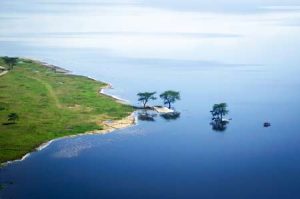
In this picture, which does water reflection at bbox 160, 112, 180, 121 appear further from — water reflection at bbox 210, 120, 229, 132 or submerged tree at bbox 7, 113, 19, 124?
submerged tree at bbox 7, 113, 19, 124

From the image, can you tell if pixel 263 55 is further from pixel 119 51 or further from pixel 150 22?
pixel 150 22

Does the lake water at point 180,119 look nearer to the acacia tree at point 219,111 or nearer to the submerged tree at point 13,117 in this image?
the acacia tree at point 219,111

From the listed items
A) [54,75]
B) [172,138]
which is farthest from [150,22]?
[172,138]

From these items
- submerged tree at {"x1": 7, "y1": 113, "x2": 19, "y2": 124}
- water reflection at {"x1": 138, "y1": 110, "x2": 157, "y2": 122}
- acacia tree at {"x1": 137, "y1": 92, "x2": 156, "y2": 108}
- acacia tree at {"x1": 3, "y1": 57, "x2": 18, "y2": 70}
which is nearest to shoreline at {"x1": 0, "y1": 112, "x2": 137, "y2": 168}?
water reflection at {"x1": 138, "y1": 110, "x2": 157, "y2": 122}

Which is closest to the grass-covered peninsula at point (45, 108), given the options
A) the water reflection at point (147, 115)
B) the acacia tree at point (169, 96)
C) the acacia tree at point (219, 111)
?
the water reflection at point (147, 115)

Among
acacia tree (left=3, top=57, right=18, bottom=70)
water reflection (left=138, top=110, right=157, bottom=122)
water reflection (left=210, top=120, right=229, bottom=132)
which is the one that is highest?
acacia tree (left=3, top=57, right=18, bottom=70)
